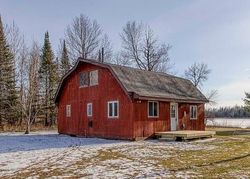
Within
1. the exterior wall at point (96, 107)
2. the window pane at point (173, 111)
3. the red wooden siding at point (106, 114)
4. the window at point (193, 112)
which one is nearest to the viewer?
the red wooden siding at point (106, 114)

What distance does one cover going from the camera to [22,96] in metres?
29.0

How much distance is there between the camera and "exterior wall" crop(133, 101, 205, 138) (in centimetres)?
1928

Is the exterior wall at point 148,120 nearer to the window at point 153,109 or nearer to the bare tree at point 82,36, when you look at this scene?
the window at point 153,109

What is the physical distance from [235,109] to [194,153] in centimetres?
8595

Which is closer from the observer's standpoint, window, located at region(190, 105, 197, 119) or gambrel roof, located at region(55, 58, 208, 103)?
gambrel roof, located at region(55, 58, 208, 103)

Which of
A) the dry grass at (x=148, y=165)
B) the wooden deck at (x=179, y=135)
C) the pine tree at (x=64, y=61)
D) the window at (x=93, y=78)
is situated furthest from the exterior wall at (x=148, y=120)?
the pine tree at (x=64, y=61)

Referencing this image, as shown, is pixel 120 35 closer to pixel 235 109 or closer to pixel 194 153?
pixel 194 153

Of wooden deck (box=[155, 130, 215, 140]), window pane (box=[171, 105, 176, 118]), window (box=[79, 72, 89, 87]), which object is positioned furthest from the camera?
window (box=[79, 72, 89, 87])

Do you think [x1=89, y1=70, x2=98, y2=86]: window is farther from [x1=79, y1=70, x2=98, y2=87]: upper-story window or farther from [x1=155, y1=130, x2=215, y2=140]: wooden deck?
[x1=155, y1=130, x2=215, y2=140]: wooden deck

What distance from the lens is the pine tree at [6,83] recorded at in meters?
36.5

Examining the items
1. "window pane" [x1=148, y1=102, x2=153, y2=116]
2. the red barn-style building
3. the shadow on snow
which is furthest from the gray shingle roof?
the shadow on snow

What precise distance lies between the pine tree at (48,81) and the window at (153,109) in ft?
80.1

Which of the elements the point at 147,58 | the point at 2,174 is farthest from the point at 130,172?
the point at 147,58

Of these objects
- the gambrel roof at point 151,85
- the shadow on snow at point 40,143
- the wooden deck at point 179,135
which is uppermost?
the gambrel roof at point 151,85
